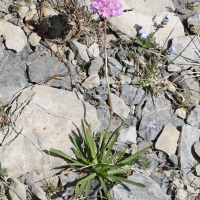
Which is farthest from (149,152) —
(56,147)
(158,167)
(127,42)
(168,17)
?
(168,17)

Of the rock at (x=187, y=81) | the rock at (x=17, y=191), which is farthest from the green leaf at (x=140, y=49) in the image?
the rock at (x=17, y=191)

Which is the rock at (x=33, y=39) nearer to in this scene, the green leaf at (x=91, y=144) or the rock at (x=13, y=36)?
the rock at (x=13, y=36)

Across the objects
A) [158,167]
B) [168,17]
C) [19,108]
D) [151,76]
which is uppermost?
[168,17]

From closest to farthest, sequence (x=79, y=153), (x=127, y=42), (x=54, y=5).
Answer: (x=79, y=153) < (x=54, y=5) < (x=127, y=42)

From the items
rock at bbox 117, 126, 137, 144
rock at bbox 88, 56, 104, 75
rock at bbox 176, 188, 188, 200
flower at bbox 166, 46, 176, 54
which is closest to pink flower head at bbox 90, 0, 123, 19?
rock at bbox 88, 56, 104, 75

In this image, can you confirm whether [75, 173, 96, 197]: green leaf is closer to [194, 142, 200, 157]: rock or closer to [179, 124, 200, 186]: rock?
[179, 124, 200, 186]: rock

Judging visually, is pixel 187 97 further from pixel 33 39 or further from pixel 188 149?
pixel 33 39

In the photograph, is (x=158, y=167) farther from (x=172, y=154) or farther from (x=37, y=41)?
(x=37, y=41)
